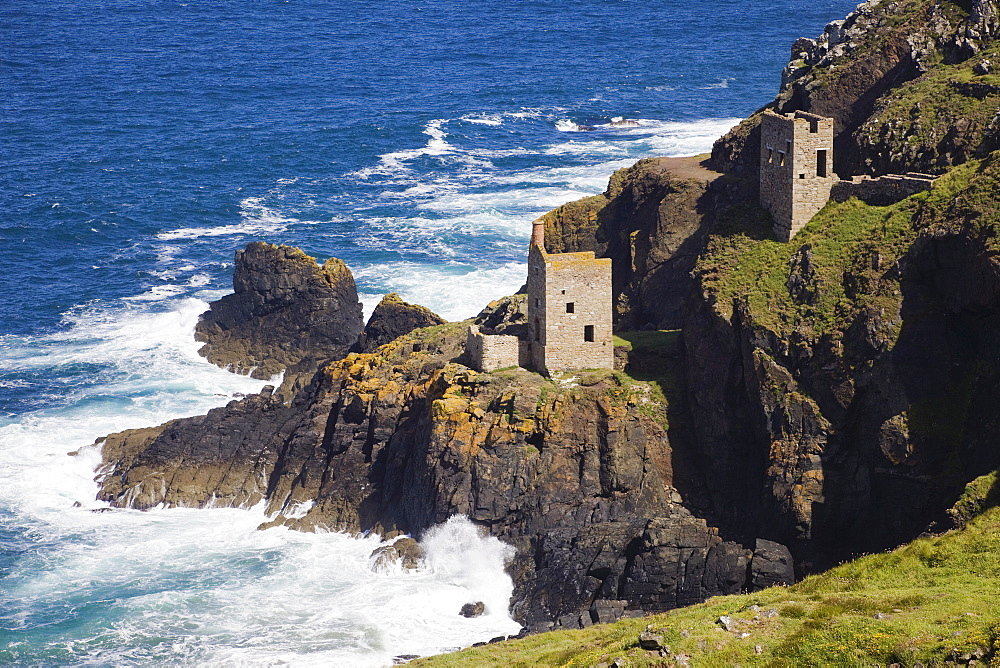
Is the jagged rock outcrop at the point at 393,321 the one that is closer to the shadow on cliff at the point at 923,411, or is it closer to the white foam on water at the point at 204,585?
the white foam on water at the point at 204,585

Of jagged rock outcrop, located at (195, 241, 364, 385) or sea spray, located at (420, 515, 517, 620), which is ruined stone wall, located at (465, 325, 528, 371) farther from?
jagged rock outcrop, located at (195, 241, 364, 385)

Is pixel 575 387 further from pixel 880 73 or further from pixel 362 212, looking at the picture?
pixel 362 212

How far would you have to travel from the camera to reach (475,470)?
69.6m

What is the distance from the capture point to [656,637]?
4694cm

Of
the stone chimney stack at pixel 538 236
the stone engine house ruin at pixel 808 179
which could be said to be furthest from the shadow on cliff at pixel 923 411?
the stone chimney stack at pixel 538 236

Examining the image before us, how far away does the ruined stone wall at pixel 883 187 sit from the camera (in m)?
68.9

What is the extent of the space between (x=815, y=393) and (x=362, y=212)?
70.7 m

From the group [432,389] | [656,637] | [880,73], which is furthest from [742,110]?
[656,637]

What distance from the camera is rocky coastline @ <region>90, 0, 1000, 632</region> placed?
62.7 metres

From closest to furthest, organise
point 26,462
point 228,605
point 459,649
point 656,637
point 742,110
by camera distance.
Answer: point 656,637, point 459,649, point 228,605, point 26,462, point 742,110

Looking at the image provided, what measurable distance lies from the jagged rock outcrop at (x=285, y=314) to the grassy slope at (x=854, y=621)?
43.9m

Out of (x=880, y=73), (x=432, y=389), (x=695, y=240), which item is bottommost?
(x=432, y=389)

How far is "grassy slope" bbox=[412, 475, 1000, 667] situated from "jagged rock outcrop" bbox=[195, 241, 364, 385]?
43887 millimetres

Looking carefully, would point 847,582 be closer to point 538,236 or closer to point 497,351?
point 497,351
